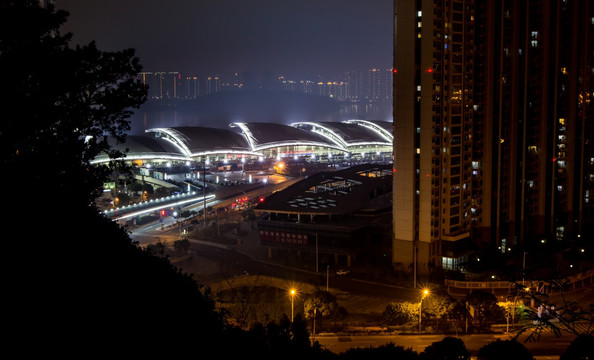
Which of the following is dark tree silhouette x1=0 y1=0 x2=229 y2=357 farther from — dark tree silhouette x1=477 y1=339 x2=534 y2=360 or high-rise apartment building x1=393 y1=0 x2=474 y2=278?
high-rise apartment building x1=393 y1=0 x2=474 y2=278

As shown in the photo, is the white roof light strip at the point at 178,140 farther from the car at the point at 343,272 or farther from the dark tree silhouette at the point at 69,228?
the dark tree silhouette at the point at 69,228

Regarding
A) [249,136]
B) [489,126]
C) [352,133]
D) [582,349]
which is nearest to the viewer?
[582,349]

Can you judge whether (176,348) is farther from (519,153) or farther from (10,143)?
(519,153)

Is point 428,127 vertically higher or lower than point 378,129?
lower

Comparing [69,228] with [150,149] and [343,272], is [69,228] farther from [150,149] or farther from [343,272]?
[150,149]

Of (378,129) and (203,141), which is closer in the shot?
(203,141)

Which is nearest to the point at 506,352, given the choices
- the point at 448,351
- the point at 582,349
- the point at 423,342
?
the point at 448,351

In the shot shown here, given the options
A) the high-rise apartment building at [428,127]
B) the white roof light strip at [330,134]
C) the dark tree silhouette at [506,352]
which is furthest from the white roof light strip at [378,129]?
the dark tree silhouette at [506,352]

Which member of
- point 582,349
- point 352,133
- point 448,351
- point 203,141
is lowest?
point 448,351

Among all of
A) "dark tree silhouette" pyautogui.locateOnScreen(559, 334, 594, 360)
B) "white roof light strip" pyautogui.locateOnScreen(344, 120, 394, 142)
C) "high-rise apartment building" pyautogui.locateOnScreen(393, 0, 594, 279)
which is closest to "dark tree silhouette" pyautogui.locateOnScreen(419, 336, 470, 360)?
"dark tree silhouette" pyautogui.locateOnScreen(559, 334, 594, 360)
